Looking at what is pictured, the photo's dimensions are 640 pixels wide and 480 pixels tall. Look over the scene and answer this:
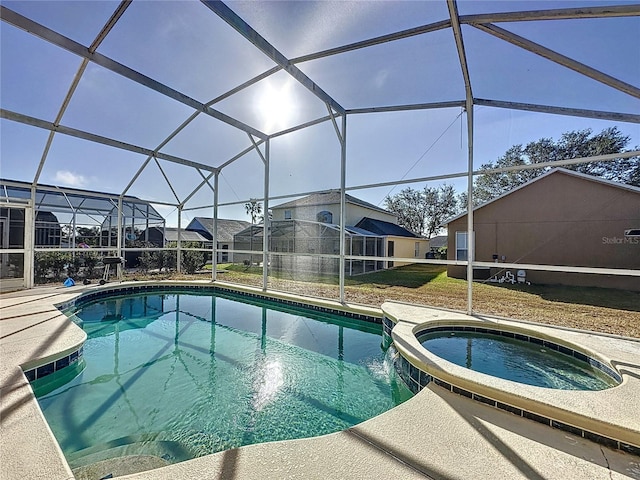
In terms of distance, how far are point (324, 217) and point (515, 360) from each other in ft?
23.9

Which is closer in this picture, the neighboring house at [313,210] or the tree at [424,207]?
the neighboring house at [313,210]

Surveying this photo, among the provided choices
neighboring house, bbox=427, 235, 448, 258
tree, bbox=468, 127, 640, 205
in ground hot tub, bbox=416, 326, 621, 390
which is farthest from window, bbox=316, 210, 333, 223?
neighboring house, bbox=427, 235, 448, 258

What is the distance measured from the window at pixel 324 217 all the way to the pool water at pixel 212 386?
15.7 ft

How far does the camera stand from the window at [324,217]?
32.6 ft

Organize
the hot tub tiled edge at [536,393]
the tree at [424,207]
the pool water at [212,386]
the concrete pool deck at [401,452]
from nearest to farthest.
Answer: the concrete pool deck at [401,452] < the hot tub tiled edge at [536,393] < the pool water at [212,386] < the tree at [424,207]

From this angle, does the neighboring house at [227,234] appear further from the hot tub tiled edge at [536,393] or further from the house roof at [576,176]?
the house roof at [576,176]

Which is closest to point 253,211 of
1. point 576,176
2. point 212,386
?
point 212,386

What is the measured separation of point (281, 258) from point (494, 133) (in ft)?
21.1

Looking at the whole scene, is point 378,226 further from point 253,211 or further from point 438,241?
point 438,241

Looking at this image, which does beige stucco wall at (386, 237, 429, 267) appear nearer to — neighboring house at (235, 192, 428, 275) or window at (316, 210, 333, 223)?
neighboring house at (235, 192, 428, 275)

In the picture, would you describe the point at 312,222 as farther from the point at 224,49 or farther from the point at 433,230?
the point at 433,230

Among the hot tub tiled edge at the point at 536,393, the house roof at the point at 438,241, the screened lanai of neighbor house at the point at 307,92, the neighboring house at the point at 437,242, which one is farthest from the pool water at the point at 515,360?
the house roof at the point at 438,241

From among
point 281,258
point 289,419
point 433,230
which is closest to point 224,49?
point 289,419

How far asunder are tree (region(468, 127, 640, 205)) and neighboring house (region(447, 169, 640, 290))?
0.45 metres
